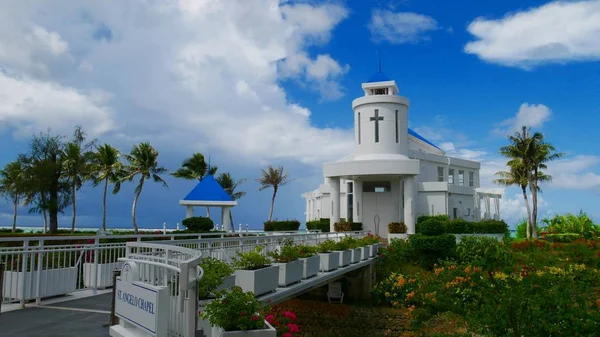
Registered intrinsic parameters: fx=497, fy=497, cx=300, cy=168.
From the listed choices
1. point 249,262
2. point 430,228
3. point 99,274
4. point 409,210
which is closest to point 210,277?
point 249,262

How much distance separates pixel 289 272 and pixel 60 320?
5591 millimetres

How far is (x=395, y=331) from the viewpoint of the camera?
16.7 meters

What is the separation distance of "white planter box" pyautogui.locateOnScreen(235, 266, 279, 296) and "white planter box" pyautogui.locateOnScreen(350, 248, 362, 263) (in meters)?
9.03

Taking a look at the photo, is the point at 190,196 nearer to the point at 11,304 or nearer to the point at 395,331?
the point at 395,331

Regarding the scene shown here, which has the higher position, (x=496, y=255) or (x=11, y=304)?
(x=496, y=255)

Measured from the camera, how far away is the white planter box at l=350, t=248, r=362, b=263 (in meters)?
19.8

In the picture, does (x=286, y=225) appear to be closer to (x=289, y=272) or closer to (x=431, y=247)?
(x=431, y=247)

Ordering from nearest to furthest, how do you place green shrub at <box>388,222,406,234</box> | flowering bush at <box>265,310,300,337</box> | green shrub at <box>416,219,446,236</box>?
flowering bush at <box>265,310,300,337</box> → green shrub at <box>416,219,446,236</box> → green shrub at <box>388,222,406,234</box>

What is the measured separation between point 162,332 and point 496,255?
4.08m

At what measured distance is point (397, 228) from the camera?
30.9 m

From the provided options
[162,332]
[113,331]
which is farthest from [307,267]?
[162,332]

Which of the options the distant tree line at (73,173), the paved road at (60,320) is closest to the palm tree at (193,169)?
the distant tree line at (73,173)

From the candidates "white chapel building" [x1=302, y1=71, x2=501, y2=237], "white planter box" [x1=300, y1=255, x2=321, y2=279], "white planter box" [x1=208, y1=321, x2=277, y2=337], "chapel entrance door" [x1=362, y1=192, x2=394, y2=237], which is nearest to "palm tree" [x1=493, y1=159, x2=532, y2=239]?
"white chapel building" [x1=302, y1=71, x2=501, y2=237]

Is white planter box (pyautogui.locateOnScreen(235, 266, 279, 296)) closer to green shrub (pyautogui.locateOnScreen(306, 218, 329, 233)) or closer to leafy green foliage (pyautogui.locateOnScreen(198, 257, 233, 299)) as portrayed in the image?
leafy green foliage (pyautogui.locateOnScreen(198, 257, 233, 299))
